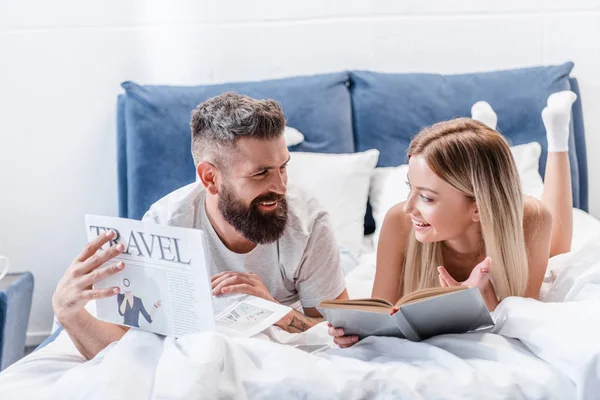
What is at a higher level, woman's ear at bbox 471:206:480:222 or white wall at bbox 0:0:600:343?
white wall at bbox 0:0:600:343

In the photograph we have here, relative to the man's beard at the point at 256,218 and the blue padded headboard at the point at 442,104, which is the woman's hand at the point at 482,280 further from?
the blue padded headboard at the point at 442,104

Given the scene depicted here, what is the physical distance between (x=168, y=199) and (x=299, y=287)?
405mm

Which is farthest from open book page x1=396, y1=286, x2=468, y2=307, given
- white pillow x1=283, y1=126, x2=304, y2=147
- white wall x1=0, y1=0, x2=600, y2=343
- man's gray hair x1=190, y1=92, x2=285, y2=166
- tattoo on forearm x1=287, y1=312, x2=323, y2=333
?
white wall x1=0, y1=0, x2=600, y2=343

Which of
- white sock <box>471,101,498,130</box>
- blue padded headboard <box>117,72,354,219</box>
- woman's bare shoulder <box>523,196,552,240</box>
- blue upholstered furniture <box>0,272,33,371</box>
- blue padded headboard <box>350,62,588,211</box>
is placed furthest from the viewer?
blue padded headboard <box>350,62,588,211</box>

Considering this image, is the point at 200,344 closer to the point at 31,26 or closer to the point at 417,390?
the point at 417,390

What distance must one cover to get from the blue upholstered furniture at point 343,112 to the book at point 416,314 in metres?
1.14

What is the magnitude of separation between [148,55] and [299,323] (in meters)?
1.51

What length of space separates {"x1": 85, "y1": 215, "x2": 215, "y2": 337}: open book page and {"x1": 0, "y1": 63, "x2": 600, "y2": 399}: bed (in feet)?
0.17

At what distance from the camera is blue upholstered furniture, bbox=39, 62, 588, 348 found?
2627 millimetres

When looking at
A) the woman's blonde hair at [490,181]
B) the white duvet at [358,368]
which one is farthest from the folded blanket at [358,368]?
the woman's blonde hair at [490,181]

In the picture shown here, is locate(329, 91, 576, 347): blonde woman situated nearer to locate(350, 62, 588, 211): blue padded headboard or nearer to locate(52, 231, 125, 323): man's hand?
locate(52, 231, 125, 323): man's hand

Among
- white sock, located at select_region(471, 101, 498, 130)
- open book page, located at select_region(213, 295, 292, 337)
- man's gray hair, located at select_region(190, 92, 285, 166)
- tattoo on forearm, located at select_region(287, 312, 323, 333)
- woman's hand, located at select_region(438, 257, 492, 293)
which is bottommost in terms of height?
tattoo on forearm, located at select_region(287, 312, 323, 333)

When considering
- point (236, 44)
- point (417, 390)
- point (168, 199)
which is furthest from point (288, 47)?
point (417, 390)

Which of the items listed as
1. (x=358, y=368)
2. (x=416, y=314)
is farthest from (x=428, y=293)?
(x=358, y=368)
